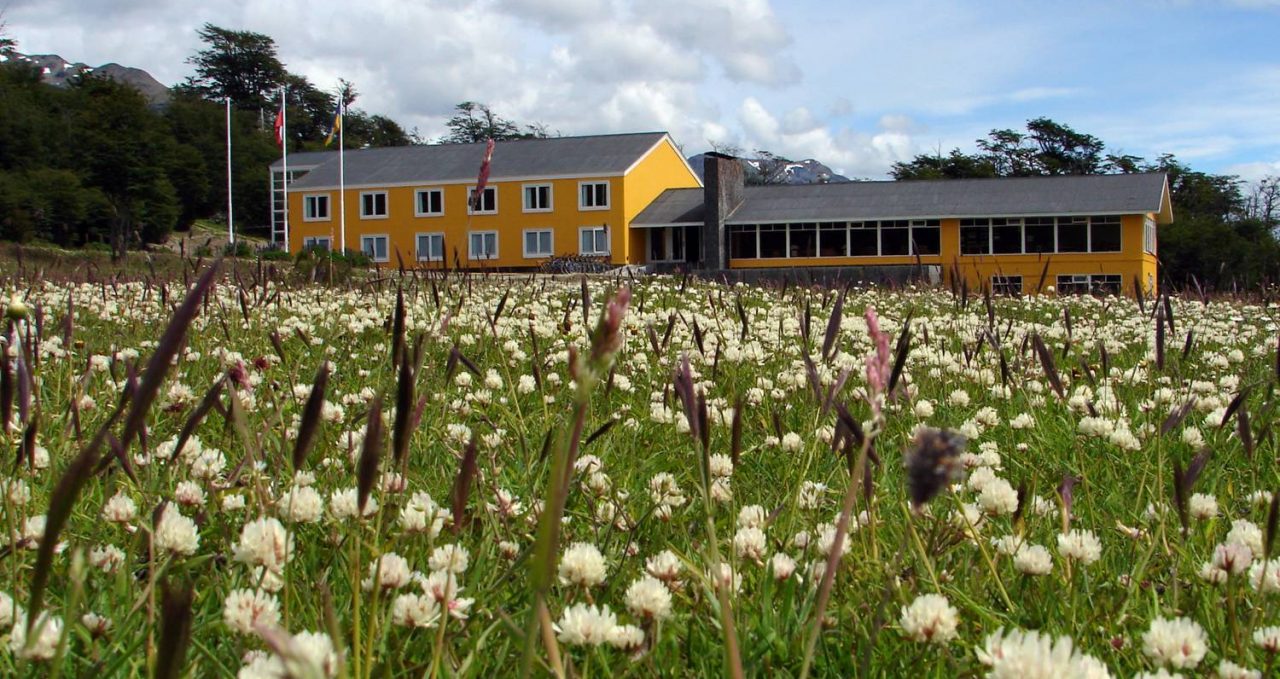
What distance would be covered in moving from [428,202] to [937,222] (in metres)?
23.0

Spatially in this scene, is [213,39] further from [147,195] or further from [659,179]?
[659,179]

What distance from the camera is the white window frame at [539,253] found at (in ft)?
161

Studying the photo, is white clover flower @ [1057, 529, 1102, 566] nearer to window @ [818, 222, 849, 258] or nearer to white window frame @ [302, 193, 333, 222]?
window @ [818, 222, 849, 258]

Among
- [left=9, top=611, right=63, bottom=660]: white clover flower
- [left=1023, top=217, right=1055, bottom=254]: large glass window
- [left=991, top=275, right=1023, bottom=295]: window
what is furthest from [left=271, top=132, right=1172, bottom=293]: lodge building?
[left=9, top=611, right=63, bottom=660]: white clover flower

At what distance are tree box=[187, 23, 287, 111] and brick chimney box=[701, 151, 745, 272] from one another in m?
68.2

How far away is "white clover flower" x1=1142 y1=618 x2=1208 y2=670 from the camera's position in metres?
1.33

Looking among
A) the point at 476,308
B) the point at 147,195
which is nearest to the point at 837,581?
the point at 476,308

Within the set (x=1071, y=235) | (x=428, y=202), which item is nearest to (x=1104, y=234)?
(x=1071, y=235)

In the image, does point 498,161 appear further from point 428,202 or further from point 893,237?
point 893,237

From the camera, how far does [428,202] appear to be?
50375 millimetres

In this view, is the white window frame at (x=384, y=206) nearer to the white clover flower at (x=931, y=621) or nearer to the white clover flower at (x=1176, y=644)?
the white clover flower at (x=931, y=621)

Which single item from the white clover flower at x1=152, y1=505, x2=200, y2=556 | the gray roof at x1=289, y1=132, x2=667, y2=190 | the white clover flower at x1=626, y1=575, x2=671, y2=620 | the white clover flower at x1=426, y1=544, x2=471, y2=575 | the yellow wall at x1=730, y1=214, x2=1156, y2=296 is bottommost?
the white clover flower at x1=626, y1=575, x2=671, y2=620

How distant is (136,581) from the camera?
6.03 ft

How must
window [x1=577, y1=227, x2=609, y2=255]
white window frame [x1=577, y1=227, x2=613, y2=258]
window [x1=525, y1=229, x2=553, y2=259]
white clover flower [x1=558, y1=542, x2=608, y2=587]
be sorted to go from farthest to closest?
window [x1=525, y1=229, x2=553, y2=259], window [x1=577, y1=227, x2=609, y2=255], white window frame [x1=577, y1=227, x2=613, y2=258], white clover flower [x1=558, y1=542, x2=608, y2=587]
